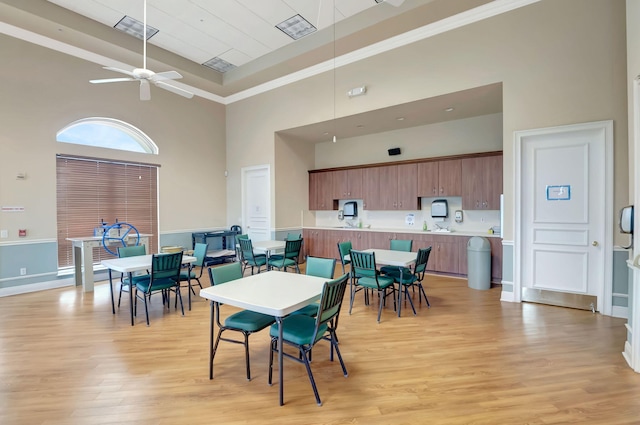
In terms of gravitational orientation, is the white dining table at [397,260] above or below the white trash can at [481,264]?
above

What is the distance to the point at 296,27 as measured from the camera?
5.61 metres

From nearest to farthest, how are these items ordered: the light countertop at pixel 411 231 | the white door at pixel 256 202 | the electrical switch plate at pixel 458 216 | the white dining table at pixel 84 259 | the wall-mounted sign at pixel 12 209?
the wall-mounted sign at pixel 12 209 → the white dining table at pixel 84 259 → the light countertop at pixel 411 231 → the electrical switch plate at pixel 458 216 → the white door at pixel 256 202

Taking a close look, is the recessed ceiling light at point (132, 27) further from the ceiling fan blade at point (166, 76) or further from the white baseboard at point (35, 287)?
the white baseboard at point (35, 287)

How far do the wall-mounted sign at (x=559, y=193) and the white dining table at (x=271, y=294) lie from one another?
12.2ft

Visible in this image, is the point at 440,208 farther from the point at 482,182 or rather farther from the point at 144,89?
the point at 144,89

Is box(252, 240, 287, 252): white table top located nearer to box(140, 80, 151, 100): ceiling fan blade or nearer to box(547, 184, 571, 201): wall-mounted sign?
box(140, 80, 151, 100): ceiling fan blade

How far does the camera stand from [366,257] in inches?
156

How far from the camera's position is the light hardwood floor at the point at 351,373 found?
2160 millimetres

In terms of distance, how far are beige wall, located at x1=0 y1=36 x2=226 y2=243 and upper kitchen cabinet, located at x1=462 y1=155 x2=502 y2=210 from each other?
21.1ft

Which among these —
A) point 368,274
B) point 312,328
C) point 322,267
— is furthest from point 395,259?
point 312,328

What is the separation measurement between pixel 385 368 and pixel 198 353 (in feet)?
6.15

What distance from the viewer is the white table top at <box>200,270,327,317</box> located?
7.32 ft

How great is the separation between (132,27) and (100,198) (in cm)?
340

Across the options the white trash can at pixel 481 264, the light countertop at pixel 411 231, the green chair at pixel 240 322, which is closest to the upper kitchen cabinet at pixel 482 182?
the light countertop at pixel 411 231
